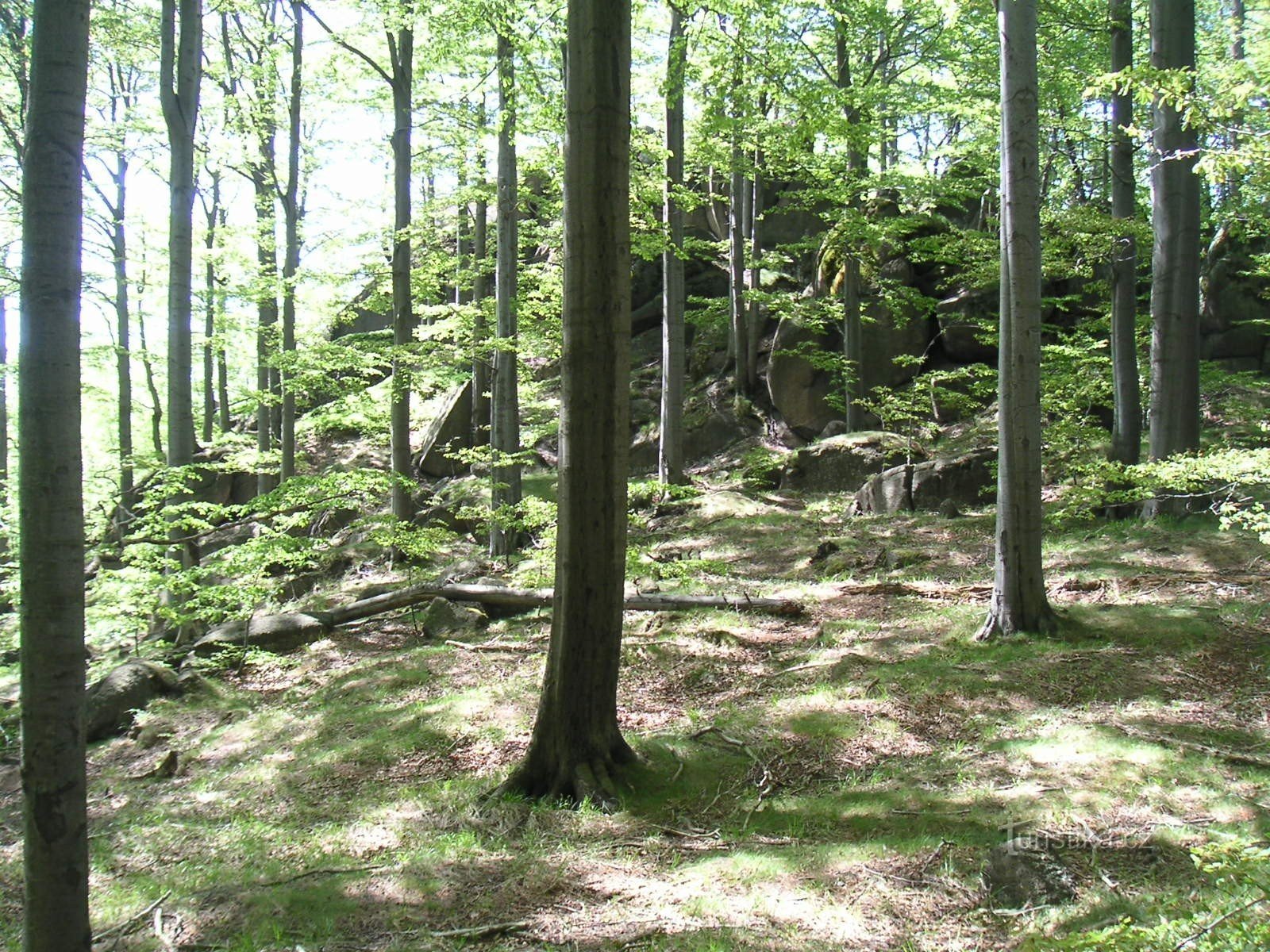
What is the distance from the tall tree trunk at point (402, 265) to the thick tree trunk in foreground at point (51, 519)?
11.1 meters

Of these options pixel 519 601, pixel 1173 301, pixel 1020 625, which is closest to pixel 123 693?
pixel 519 601

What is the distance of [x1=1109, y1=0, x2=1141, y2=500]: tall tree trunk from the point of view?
1199 cm

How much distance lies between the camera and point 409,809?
5.63 meters

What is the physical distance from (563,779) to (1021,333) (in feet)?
18.5

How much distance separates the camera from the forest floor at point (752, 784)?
12.6ft

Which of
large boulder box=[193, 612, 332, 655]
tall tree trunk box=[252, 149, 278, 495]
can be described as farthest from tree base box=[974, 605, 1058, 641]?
tall tree trunk box=[252, 149, 278, 495]

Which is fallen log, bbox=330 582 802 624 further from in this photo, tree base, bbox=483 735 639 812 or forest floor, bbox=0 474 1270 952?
tree base, bbox=483 735 639 812

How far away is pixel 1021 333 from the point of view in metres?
7.62

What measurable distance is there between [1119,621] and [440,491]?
1444cm

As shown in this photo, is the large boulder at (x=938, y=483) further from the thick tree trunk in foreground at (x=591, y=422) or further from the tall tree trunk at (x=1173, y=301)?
the thick tree trunk in foreground at (x=591, y=422)

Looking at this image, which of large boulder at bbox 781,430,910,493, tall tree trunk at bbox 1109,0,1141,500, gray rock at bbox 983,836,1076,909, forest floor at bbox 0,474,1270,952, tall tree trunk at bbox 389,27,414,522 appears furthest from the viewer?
large boulder at bbox 781,430,910,493

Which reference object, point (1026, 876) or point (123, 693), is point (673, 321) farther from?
point (1026, 876)

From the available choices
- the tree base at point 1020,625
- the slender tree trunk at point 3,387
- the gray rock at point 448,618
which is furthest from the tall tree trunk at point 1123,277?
the slender tree trunk at point 3,387

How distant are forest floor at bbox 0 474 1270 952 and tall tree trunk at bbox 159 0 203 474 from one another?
4062 millimetres
